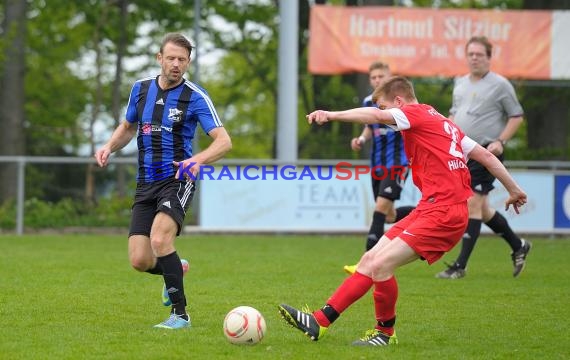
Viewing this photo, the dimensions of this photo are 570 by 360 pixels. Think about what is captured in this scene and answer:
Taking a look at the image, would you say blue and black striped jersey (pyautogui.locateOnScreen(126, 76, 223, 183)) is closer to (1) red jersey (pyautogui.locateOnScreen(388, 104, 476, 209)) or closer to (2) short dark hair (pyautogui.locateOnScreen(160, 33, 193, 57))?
(2) short dark hair (pyautogui.locateOnScreen(160, 33, 193, 57))

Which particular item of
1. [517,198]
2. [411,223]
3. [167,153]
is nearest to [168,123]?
[167,153]

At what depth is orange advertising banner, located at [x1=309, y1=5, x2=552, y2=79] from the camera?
1862 centimetres

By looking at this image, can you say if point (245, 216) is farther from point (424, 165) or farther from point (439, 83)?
point (424, 165)

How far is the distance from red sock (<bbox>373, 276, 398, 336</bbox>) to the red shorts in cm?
27

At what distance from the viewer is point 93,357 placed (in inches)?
226

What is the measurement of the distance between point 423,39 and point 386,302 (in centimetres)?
1338

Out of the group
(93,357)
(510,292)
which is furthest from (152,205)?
(510,292)

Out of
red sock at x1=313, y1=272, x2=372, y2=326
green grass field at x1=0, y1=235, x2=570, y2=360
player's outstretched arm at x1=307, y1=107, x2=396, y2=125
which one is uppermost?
player's outstretched arm at x1=307, y1=107, x2=396, y2=125

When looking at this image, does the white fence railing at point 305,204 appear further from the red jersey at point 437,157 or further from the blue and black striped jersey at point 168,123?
the red jersey at point 437,157

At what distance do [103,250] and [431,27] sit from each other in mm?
8657

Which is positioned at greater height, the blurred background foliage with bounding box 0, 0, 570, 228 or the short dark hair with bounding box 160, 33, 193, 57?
the blurred background foliage with bounding box 0, 0, 570, 228

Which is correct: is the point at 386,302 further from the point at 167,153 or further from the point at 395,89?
the point at 167,153

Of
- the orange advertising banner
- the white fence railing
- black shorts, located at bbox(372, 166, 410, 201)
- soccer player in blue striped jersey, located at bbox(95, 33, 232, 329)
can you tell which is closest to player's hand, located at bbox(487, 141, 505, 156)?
black shorts, located at bbox(372, 166, 410, 201)

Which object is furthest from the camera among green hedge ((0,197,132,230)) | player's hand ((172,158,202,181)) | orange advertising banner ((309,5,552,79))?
orange advertising banner ((309,5,552,79))
